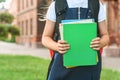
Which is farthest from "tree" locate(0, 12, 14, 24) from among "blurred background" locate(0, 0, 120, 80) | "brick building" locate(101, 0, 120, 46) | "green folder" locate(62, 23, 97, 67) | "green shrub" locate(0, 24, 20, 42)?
"green folder" locate(62, 23, 97, 67)

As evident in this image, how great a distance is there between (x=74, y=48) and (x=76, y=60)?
67 millimetres

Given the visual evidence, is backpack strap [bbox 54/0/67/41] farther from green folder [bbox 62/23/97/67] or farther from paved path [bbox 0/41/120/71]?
paved path [bbox 0/41/120/71]

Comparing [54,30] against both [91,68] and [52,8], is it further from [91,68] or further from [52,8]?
[91,68]

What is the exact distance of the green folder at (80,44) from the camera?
8.64 ft

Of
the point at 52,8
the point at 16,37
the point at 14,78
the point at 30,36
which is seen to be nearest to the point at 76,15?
the point at 52,8

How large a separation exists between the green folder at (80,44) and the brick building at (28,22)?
1225 inches

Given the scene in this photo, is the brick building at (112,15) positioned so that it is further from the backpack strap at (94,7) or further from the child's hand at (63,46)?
the child's hand at (63,46)

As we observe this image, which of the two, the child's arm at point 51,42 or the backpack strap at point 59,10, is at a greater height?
the backpack strap at point 59,10

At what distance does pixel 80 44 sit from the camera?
105 inches

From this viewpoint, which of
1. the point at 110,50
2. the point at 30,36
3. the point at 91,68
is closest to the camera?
the point at 91,68

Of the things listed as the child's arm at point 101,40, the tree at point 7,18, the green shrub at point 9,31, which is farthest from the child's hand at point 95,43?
the tree at point 7,18

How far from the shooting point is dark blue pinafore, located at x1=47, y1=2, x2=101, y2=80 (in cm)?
279

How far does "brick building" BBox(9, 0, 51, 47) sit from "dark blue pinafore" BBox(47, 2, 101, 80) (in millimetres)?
30936

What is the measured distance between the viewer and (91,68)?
2801 millimetres
